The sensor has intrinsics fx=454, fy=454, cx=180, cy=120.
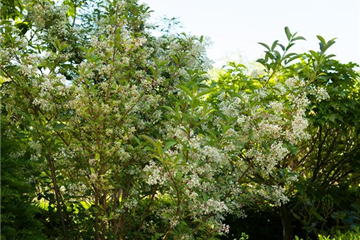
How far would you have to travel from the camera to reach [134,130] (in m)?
3.62

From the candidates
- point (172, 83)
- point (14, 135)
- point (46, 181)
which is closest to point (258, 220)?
point (172, 83)

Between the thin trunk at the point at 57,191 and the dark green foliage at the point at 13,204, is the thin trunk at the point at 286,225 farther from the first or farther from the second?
the dark green foliage at the point at 13,204

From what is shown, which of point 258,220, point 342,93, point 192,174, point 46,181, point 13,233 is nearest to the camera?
point 13,233

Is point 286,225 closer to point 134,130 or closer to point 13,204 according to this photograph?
point 134,130

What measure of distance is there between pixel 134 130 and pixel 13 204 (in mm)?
1064

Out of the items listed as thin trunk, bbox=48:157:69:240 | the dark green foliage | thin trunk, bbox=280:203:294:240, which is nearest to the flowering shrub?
thin trunk, bbox=48:157:69:240

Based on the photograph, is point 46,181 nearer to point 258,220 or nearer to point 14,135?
point 14,135

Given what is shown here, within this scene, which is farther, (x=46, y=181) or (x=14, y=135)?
(x=46, y=181)

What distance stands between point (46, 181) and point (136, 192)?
0.92m

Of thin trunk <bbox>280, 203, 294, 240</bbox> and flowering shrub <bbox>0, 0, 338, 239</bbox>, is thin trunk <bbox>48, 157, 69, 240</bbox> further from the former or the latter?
thin trunk <bbox>280, 203, 294, 240</bbox>

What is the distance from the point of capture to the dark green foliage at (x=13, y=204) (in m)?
2.90

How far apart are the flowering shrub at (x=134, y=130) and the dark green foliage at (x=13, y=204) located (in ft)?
1.50

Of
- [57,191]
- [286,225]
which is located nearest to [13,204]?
[57,191]

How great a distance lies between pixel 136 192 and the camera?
4.04 meters
